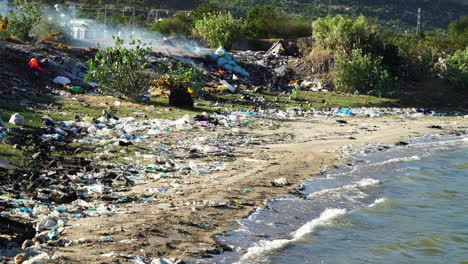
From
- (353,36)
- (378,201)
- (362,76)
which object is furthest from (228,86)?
(378,201)

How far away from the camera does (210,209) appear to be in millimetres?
6020

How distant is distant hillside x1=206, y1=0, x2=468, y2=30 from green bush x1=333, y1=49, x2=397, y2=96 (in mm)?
41242

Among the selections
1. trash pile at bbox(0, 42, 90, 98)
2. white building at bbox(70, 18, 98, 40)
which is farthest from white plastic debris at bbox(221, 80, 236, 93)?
white building at bbox(70, 18, 98, 40)

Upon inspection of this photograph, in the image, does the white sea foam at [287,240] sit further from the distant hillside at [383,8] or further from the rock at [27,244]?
the distant hillside at [383,8]

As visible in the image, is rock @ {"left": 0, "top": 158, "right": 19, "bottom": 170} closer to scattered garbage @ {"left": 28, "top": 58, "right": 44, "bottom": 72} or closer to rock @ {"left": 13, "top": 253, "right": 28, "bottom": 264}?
rock @ {"left": 13, "top": 253, "right": 28, "bottom": 264}

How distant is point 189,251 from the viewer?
4758 mm

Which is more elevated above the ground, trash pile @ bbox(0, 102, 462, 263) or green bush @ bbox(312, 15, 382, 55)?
green bush @ bbox(312, 15, 382, 55)

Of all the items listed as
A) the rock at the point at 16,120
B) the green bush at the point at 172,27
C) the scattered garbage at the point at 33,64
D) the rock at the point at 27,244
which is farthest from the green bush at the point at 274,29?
the rock at the point at 27,244

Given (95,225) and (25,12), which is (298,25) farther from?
(95,225)

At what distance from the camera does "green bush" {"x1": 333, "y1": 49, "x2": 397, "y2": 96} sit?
60.0ft

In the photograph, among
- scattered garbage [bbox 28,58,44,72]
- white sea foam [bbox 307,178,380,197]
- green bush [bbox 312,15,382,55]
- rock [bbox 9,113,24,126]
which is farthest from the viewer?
green bush [bbox 312,15,382,55]

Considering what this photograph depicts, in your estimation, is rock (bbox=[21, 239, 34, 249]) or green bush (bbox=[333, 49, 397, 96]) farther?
green bush (bbox=[333, 49, 397, 96])

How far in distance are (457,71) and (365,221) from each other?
15.4 metres

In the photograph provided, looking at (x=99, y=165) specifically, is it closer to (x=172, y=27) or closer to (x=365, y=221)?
(x=365, y=221)
